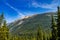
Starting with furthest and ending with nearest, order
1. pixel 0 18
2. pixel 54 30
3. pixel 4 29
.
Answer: pixel 4 29 < pixel 0 18 < pixel 54 30

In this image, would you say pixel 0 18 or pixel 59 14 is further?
pixel 0 18

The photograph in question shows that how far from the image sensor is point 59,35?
30078mm

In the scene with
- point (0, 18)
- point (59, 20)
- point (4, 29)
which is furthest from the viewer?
point (4, 29)

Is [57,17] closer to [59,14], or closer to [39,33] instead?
[59,14]

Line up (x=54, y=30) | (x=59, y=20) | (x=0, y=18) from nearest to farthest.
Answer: (x=59, y=20), (x=54, y=30), (x=0, y=18)

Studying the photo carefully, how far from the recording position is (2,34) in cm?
4491

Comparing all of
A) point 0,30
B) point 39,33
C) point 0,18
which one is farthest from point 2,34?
point 39,33

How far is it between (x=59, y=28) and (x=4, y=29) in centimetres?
1942

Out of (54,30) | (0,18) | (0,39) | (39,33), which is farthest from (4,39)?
(39,33)

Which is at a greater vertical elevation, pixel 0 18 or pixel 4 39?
pixel 0 18

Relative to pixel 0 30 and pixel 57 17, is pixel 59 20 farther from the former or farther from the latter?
pixel 0 30

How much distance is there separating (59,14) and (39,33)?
5772 centimetres

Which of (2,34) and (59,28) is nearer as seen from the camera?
(59,28)

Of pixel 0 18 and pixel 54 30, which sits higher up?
pixel 0 18
